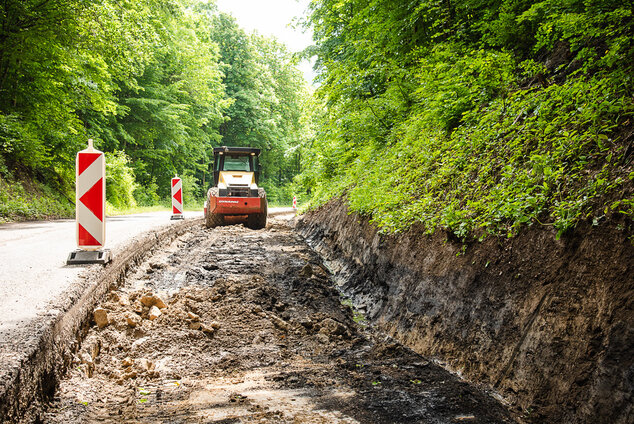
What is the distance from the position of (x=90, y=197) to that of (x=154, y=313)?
1712mm

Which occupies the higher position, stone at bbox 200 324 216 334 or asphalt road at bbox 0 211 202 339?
asphalt road at bbox 0 211 202 339

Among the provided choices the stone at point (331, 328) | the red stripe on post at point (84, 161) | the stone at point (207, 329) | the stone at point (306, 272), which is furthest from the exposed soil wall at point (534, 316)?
the red stripe on post at point (84, 161)

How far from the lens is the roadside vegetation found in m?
3.21

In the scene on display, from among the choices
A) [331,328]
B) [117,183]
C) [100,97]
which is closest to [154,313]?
[331,328]

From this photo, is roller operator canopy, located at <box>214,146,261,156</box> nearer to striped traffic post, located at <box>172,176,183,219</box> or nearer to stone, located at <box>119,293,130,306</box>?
striped traffic post, located at <box>172,176,183,219</box>

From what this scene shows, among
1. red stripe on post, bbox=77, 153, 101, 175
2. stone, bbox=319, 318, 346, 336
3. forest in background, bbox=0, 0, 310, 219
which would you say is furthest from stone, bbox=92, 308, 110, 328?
forest in background, bbox=0, 0, 310, 219

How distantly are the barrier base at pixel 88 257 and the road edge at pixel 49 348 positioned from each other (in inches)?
7.5

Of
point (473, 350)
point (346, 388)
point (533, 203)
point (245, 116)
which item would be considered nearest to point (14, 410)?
point (346, 388)

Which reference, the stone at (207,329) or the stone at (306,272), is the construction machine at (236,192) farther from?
the stone at (207,329)

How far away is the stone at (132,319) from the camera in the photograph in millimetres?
3923

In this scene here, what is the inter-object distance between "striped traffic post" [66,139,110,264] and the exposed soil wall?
357 cm

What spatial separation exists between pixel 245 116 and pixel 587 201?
39.8 meters

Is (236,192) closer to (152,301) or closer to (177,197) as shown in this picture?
(177,197)

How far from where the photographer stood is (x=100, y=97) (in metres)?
16.3
